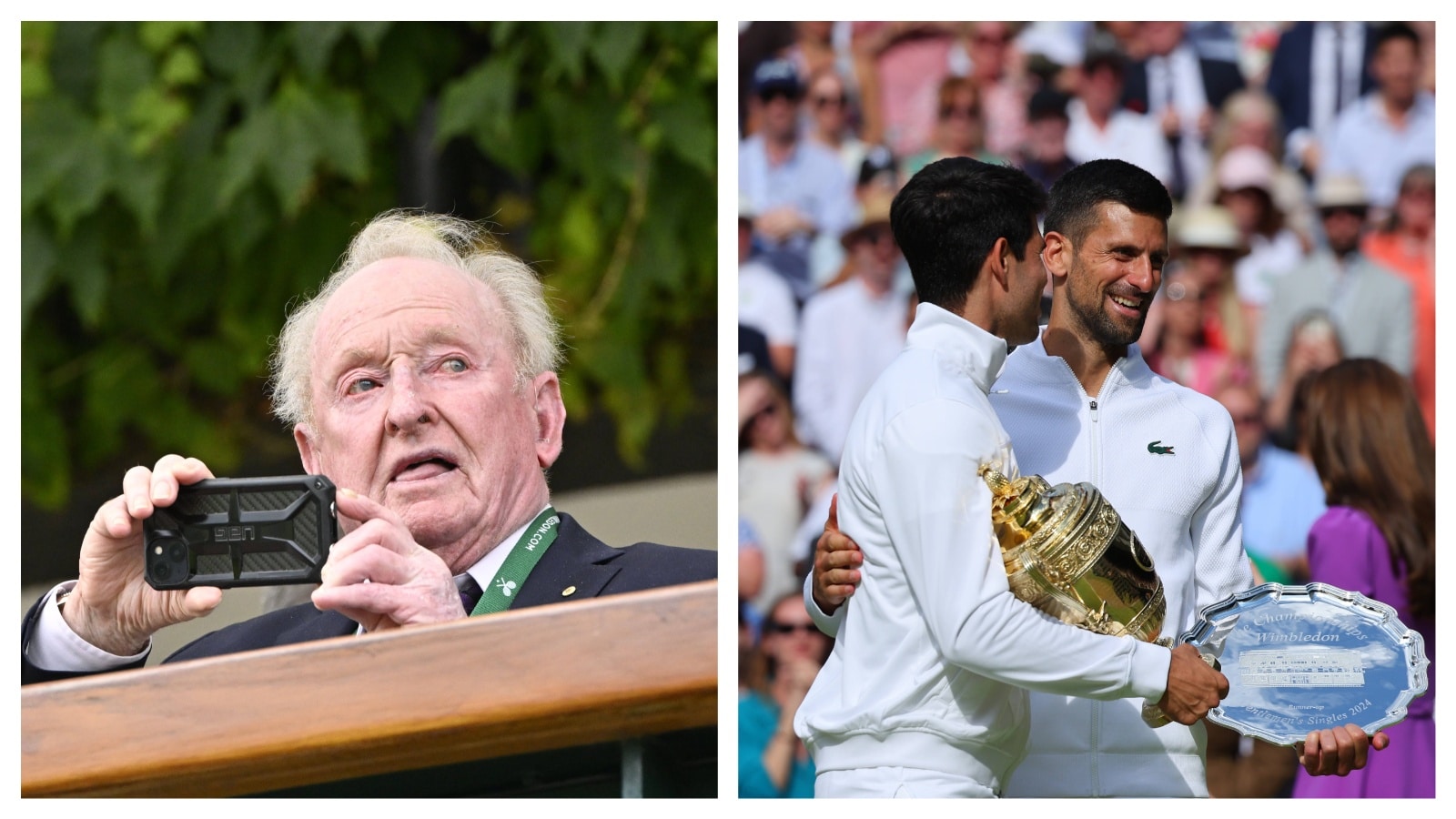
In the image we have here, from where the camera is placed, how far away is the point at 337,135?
4109 mm

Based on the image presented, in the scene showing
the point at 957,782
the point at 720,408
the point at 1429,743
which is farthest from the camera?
the point at 1429,743

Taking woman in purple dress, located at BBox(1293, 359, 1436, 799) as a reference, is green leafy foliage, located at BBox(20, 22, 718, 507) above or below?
above

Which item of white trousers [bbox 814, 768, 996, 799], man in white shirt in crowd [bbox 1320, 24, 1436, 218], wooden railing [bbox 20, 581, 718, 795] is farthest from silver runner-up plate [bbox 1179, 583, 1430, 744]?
man in white shirt in crowd [bbox 1320, 24, 1436, 218]

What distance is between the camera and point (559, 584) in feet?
8.82

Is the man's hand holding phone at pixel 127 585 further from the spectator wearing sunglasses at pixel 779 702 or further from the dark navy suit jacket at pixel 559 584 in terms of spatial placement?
the spectator wearing sunglasses at pixel 779 702

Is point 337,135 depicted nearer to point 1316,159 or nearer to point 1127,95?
point 1127,95

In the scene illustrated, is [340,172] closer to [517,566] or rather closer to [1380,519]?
[517,566]

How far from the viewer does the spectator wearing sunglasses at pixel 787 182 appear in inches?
169

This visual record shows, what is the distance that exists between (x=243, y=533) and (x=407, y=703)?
0.57 metres

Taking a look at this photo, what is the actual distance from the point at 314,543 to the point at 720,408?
0.84 meters

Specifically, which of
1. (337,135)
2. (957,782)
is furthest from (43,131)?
(957,782)

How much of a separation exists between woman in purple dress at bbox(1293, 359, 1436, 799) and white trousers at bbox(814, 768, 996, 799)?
1.26m

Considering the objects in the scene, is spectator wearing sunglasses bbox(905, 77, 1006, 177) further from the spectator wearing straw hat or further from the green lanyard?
the green lanyard

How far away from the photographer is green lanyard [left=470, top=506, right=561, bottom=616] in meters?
2.65
